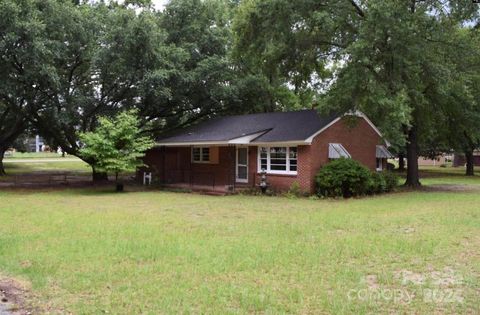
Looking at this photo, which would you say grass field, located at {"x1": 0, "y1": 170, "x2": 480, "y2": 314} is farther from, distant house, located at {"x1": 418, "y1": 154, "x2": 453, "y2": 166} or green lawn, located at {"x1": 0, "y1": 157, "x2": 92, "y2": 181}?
distant house, located at {"x1": 418, "y1": 154, "x2": 453, "y2": 166}

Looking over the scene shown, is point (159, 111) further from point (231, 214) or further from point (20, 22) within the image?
point (231, 214)

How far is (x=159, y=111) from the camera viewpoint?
29.6 m

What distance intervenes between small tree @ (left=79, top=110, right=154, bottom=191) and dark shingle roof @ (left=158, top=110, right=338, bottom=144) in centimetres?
290

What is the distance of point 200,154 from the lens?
25.6 meters

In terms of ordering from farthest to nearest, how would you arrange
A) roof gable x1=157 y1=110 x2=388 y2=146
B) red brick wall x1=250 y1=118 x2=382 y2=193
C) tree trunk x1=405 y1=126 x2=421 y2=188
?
tree trunk x1=405 y1=126 x2=421 y2=188, roof gable x1=157 y1=110 x2=388 y2=146, red brick wall x1=250 y1=118 x2=382 y2=193

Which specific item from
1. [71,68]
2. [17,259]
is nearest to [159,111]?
[71,68]

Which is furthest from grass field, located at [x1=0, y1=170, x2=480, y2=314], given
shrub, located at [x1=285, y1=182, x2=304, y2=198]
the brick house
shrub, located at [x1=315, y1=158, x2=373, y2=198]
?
the brick house

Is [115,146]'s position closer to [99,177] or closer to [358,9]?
[99,177]

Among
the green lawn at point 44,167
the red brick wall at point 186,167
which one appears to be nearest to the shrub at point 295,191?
the red brick wall at point 186,167

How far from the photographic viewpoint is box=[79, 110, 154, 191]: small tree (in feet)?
71.2

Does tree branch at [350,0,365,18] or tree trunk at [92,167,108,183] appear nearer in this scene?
tree branch at [350,0,365,18]

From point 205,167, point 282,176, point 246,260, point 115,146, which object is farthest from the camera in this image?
point 205,167

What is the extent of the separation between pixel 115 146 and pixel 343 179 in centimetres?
1080

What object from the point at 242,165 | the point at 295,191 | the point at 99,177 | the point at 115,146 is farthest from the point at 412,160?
the point at 99,177
